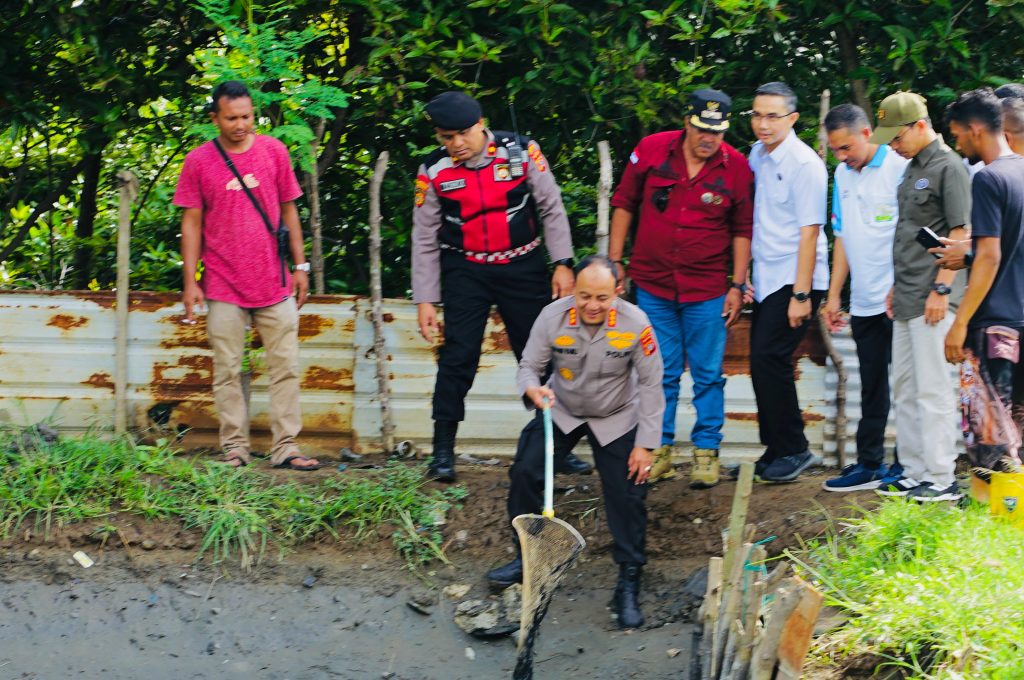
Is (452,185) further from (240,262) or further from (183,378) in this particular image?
(183,378)

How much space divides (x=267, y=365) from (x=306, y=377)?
37 cm

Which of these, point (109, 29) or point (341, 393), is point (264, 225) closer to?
point (341, 393)

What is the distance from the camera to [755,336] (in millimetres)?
5910

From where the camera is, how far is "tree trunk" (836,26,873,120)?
22.3 feet

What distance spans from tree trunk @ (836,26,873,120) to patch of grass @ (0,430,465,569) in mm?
3204

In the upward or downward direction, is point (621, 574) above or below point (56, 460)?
below

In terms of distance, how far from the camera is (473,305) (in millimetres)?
5969

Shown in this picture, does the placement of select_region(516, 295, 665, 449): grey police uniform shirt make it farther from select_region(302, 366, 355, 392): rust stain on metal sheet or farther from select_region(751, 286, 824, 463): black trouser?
select_region(302, 366, 355, 392): rust stain on metal sheet

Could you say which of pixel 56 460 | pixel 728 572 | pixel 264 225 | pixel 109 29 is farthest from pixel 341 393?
pixel 728 572

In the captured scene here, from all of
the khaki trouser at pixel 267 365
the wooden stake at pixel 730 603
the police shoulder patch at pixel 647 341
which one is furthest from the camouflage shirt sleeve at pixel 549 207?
the wooden stake at pixel 730 603

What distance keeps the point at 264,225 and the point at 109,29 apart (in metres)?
1.75

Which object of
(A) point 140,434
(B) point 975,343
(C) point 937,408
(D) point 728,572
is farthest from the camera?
(A) point 140,434

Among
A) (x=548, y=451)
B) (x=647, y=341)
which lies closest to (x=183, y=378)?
(x=548, y=451)

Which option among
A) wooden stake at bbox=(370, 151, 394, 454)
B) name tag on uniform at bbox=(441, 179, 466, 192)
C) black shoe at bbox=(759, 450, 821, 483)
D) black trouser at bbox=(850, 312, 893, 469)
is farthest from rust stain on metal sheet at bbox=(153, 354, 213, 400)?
black trouser at bbox=(850, 312, 893, 469)
